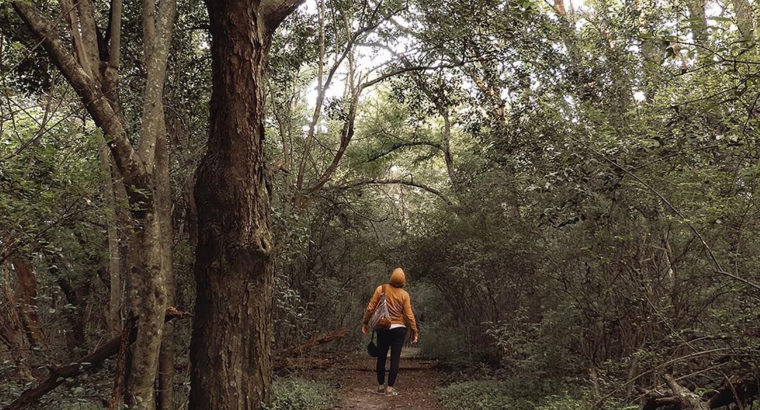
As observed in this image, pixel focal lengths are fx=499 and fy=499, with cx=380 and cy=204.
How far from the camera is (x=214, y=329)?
15.1 feet

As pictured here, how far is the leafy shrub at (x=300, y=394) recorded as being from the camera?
24.6ft

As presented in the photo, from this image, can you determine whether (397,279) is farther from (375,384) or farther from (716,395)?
(716,395)

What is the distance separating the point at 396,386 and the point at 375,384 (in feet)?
1.54

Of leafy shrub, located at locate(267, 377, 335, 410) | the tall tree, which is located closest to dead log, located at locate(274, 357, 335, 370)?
leafy shrub, located at locate(267, 377, 335, 410)

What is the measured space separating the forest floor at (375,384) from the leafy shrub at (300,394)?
251 mm

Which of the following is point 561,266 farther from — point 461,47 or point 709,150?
point 461,47

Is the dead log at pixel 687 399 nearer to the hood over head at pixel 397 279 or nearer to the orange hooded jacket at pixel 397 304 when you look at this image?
the orange hooded jacket at pixel 397 304

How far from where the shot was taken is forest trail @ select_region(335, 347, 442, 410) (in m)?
8.51

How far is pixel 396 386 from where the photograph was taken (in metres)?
10.9

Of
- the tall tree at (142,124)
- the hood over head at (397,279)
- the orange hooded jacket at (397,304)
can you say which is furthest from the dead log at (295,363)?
the tall tree at (142,124)

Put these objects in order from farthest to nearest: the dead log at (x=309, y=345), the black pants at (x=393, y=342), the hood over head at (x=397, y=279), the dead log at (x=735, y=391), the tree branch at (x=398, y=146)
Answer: the tree branch at (x=398, y=146) → the dead log at (x=309, y=345) → the hood over head at (x=397, y=279) → the black pants at (x=393, y=342) → the dead log at (x=735, y=391)

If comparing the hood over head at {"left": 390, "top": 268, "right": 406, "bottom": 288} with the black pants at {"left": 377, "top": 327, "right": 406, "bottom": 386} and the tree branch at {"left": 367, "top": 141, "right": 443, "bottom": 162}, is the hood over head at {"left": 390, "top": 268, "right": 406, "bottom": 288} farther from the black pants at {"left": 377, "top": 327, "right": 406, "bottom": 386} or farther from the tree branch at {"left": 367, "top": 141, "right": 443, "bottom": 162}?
the tree branch at {"left": 367, "top": 141, "right": 443, "bottom": 162}

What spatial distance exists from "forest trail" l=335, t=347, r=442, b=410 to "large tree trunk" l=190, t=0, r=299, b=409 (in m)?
3.94

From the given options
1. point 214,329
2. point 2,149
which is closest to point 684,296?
point 214,329
